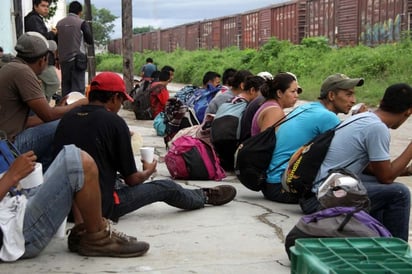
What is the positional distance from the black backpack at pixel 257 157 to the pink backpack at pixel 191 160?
985mm

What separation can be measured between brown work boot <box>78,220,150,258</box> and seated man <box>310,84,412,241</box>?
1603 millimetres

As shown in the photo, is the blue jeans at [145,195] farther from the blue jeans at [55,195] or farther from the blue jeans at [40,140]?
the blue jeans at [55,195]

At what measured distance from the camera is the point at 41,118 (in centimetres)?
515

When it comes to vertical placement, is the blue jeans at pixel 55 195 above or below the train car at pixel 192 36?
below

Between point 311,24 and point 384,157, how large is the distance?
2357cm

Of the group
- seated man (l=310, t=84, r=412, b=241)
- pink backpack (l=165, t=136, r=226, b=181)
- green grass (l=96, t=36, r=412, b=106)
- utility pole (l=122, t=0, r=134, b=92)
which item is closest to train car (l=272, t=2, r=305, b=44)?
green grass (l=96, t=36, r=412, b=106)

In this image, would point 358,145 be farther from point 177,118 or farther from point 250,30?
point 250,30

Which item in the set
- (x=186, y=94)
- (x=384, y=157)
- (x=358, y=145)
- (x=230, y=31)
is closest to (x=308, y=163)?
(x=358, y=145)

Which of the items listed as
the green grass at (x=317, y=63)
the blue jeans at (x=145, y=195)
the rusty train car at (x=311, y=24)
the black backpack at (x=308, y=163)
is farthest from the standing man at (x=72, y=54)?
the rusty train car at (x=311, y=24)

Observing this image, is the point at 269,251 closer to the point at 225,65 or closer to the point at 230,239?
the point at 230,239

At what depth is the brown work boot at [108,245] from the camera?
13.6ft

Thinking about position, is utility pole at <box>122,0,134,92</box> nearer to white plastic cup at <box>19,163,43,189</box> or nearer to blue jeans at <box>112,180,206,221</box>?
blue jeans at <box>112,180,206,221</box>

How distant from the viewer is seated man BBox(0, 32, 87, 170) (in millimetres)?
4887

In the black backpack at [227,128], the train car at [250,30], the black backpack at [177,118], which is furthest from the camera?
the train car at [250,30]
